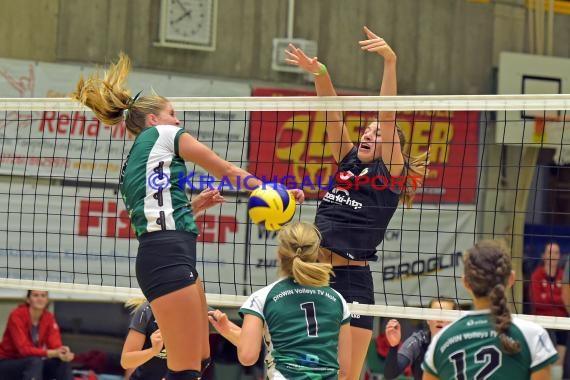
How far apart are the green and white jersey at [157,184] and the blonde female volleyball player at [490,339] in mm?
1582

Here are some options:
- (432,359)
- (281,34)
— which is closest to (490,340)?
(432,359)

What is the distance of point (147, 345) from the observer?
6.38 meters

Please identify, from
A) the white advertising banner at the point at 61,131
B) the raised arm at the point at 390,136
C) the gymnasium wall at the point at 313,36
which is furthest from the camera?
the gymnasium wall at the point at 313,36

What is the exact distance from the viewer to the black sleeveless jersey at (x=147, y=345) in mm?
6223

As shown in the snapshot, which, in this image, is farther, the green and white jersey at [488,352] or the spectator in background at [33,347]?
the spectator in background at [33,347]

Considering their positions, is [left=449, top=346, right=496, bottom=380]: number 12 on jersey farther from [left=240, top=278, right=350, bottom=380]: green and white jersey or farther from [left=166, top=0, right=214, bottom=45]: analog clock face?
[left=166, top=0, right=214, bottom=45]: analog clock face

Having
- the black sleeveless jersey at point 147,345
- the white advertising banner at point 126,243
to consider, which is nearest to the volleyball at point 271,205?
the black sleeveless jersey at point 147,345

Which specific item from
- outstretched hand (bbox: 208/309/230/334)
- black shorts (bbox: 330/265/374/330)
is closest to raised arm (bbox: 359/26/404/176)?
black shorts (bbox: 330/265/374/330)

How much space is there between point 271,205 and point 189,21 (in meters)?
7.21

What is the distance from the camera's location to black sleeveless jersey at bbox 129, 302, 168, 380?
6223 millimetres

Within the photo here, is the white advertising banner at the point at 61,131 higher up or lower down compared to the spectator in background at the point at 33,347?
higher up

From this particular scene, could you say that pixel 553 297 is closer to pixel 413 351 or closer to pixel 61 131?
pixel 413 351

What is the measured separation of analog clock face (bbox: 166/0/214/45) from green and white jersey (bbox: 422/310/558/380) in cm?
855

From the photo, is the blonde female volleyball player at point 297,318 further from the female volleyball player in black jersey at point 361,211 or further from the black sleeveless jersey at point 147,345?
the black sleeveless jersey at point 147,345
